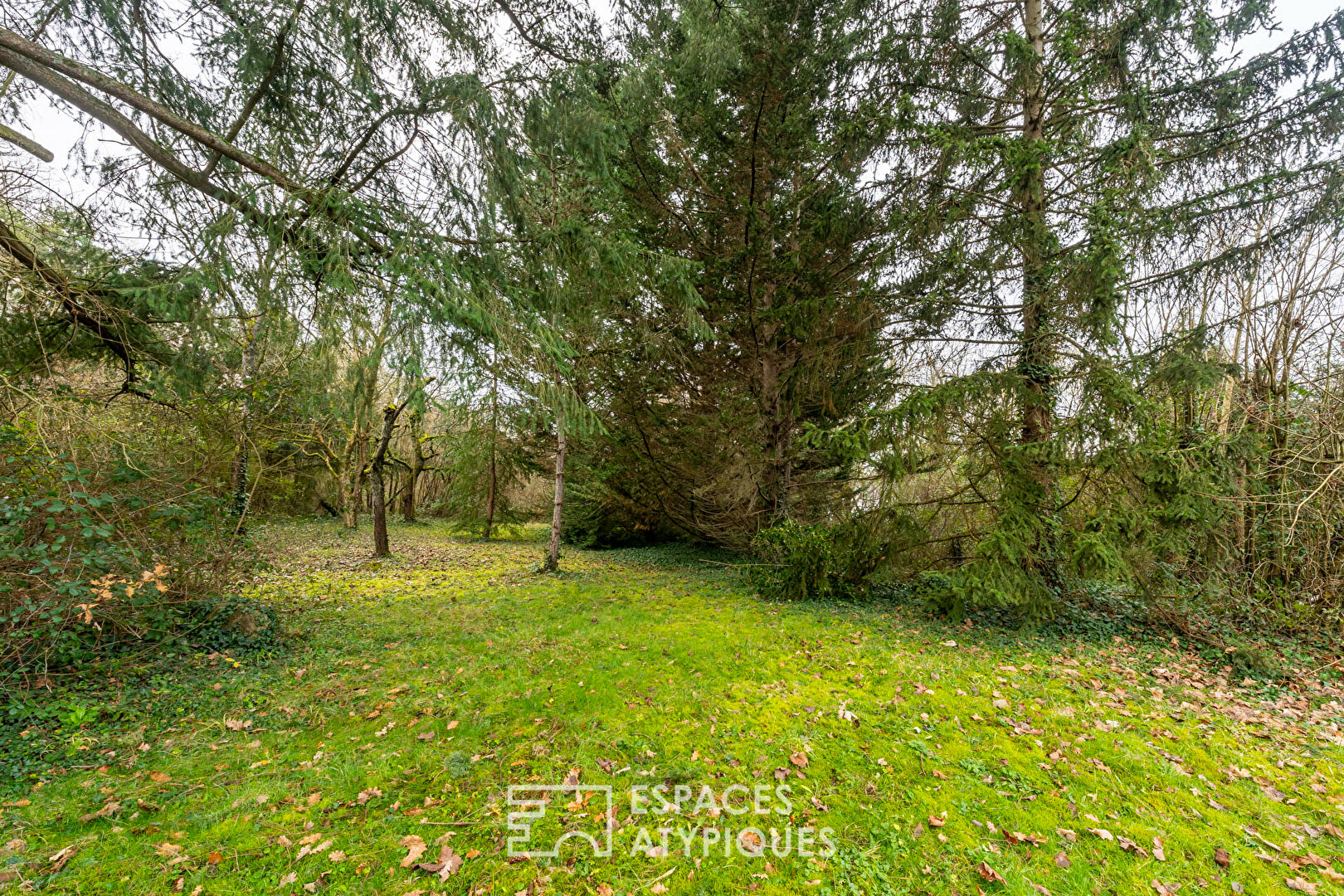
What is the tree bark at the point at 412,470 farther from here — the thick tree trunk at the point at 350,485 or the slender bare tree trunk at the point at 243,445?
the slender bare tree trunk at the point at 243,445

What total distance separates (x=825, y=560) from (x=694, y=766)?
177 inches

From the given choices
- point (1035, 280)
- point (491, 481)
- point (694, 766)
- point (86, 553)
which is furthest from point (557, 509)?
point (1035, 280)

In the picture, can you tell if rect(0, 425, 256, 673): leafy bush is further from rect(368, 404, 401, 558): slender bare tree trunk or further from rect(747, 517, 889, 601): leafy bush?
rect(747, 517, 889, 601): leafy bush

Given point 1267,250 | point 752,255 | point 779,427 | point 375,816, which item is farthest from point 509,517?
point 1267,250

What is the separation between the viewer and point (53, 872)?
209 centimetres

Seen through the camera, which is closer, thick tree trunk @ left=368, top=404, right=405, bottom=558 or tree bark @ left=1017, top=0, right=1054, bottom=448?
tree bark @ left=1017, top=0, right=1054, bottom=448

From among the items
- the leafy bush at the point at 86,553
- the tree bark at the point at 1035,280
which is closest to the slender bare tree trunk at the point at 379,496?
the leafy bush at the point at 86,553

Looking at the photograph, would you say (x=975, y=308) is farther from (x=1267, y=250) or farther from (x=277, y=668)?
(x=277, y=668)

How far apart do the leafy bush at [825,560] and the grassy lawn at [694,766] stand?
5.23 feet

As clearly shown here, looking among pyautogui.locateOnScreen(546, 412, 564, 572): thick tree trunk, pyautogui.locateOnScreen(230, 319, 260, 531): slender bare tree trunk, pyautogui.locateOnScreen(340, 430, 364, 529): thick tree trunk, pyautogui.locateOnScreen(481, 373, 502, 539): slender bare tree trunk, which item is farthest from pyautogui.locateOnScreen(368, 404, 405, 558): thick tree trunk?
pyautogui.locateOnScreen(340, 430, 364, 529): thick tree trunk

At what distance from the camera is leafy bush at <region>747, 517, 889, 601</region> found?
6.81 metres

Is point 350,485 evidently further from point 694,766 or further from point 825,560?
point 694,766

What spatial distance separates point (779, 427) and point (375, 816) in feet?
23.2

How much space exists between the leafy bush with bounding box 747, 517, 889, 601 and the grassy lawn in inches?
62.7
